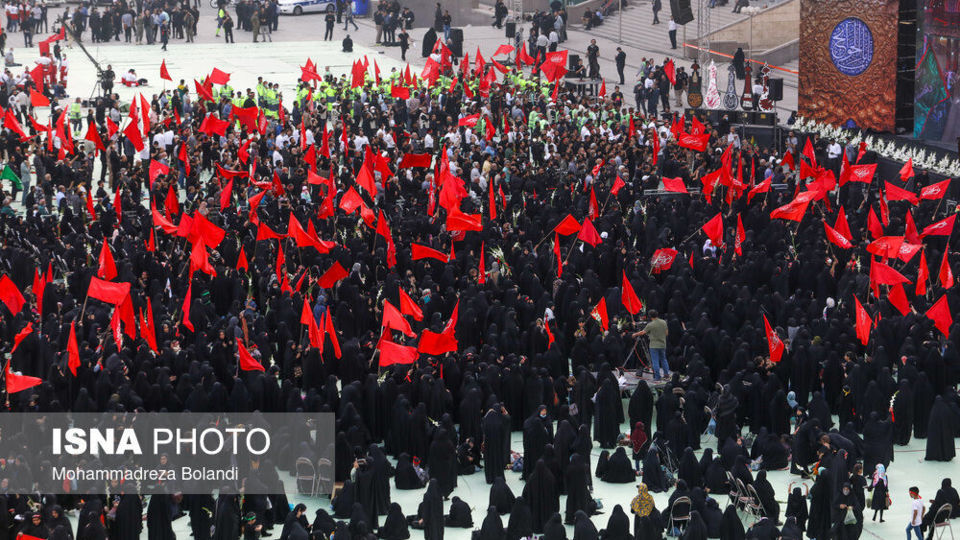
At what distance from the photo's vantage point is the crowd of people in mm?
17688

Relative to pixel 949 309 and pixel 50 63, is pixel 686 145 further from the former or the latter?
pixel 50 63

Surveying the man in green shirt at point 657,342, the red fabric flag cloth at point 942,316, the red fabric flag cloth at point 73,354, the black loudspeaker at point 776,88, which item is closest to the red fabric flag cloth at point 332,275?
the red fabric flag cloth at point 73,354

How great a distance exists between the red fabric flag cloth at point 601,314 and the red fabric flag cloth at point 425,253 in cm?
287

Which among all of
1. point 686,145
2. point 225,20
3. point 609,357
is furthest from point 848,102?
point 225,20

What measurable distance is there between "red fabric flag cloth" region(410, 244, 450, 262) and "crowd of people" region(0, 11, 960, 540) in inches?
2.1

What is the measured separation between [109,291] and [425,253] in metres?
5.16

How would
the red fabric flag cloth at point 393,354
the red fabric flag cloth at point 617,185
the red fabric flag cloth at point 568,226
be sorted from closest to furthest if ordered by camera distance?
the red fabric flag cloth at point 393,354 < the red fabric flag cloth at point 568,226 < the red fabric flag cloth at point 617,185

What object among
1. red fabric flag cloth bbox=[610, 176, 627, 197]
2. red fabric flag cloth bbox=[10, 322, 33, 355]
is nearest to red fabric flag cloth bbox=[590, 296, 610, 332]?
red fabric flag cloth bbox=[610, 176, 627, 197]

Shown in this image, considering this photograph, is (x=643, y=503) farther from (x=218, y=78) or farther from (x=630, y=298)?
(x=218, y=78)

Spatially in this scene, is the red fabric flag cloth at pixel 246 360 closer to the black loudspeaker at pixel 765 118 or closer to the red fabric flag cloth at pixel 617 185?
the red fabric flag cloth at pixel 617 185

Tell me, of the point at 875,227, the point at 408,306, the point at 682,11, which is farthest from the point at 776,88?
the point at 408,306

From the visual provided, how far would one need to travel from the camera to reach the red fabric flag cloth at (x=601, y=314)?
71.7 feet

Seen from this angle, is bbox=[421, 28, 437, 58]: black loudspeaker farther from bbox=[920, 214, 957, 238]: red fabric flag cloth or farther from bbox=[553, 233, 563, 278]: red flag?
bbox=[920, 214, 957, 238]: red fabric flag cloth

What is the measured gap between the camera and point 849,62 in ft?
120
